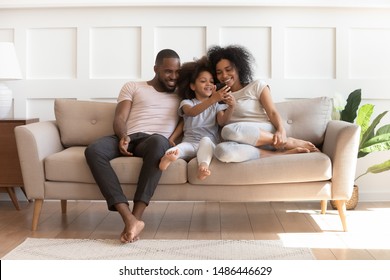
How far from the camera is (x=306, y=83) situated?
388 centimetres

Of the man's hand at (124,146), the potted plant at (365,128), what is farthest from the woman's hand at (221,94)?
the potted plant at (365,128)

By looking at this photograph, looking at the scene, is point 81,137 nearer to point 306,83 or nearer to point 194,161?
point 194,161

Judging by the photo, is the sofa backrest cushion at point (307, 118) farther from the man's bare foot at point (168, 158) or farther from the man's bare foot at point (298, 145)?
the man's bare foot at point (168, 158)

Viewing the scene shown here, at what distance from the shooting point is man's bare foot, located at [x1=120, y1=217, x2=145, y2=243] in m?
2.70

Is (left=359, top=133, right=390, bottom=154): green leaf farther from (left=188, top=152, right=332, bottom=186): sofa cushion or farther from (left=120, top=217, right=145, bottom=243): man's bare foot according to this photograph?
(left=120, top=217, right=145, bottom=243): man's bare foot

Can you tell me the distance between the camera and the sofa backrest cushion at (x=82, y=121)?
341cm

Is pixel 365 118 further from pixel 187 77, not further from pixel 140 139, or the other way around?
pixel 140 139

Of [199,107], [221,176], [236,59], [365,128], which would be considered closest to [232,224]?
[221,176]

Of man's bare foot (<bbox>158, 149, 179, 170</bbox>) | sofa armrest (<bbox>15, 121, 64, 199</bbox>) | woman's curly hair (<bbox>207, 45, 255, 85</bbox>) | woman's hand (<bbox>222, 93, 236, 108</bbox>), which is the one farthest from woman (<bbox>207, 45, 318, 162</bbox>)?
sofa armrest (<bbox>15, 121, 64, 199</bbox>)

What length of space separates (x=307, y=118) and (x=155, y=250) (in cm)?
125

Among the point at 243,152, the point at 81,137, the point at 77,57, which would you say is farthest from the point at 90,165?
the point at 77,57

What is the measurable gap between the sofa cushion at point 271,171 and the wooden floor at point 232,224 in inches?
11.5

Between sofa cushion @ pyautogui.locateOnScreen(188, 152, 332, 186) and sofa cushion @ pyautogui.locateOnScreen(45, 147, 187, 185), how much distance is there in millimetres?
73

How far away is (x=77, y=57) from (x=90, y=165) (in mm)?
1309
